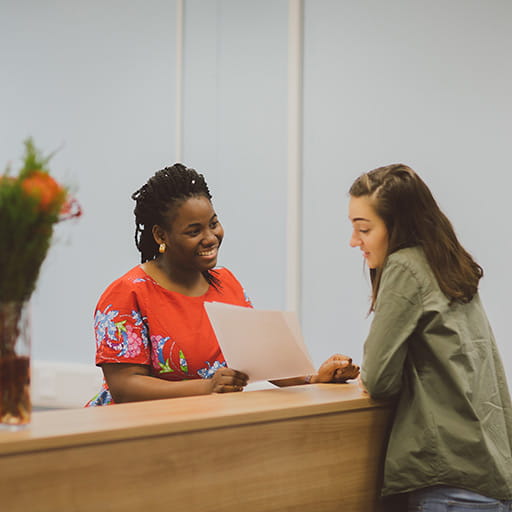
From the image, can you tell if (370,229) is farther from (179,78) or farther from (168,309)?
(179,78)

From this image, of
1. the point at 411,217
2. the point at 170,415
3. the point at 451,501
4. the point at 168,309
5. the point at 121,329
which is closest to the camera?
the point at 170,415

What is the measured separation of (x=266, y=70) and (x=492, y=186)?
115 centimetres

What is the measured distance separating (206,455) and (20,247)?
51 cm

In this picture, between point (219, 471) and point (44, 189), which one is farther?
point (219, 471)

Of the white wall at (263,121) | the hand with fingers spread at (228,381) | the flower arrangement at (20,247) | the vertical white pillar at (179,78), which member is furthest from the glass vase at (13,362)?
the vertical white pillar at (179,78)

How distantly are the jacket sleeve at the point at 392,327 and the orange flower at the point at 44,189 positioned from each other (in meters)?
0.74

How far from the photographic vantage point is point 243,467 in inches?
60.7

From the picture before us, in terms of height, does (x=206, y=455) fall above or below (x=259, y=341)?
below

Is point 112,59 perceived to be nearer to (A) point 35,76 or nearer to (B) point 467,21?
(A) point 35,76

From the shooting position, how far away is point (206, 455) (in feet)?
4.87

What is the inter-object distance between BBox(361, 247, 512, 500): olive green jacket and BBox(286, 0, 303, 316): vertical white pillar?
5.76 feet

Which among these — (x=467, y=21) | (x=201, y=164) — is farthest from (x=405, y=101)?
(x=201, y=164)

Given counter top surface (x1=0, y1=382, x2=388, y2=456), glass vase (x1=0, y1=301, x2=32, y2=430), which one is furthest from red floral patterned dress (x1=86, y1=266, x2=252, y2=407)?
glass vase (x1=0, y1=301, x2=32, y2=430)

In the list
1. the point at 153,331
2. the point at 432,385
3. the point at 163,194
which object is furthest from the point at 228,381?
the point at 163,194
